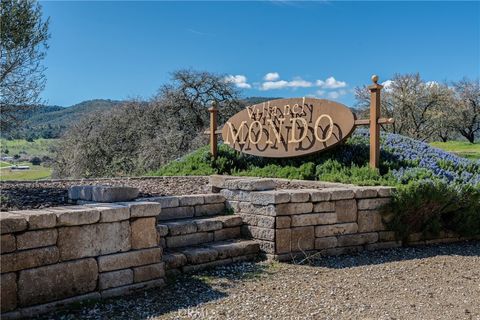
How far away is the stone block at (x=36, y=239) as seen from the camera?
12.0ft

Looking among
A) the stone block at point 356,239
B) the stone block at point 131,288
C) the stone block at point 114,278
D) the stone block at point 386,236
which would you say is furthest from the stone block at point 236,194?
the stone block at point 114,278

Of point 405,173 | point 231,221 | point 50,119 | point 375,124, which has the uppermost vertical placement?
point 50,119

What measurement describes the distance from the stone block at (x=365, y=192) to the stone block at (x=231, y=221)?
153 centimetres

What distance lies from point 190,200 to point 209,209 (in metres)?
0.34

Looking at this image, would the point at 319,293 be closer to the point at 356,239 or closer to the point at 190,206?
the point at 356,239

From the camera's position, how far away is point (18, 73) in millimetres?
7691

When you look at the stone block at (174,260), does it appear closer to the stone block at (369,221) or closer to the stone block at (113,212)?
the stone block at (113,212)

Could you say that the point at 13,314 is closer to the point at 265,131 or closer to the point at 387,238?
the point at 387,238

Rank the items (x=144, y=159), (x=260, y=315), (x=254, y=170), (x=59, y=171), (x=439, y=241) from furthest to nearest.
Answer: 1. (x=59, y=171)
2. (x=144, y=159)
3. (x=254, y=170)
4. (x=439, y=241)
5. (x=260, y=315)

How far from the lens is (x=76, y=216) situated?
154 inches

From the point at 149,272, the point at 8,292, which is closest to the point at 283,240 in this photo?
the point at 149,272

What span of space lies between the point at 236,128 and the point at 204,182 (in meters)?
2.33

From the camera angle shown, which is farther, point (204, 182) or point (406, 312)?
point (204, 182)

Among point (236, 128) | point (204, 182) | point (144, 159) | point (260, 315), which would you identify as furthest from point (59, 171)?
point (260, 315)
